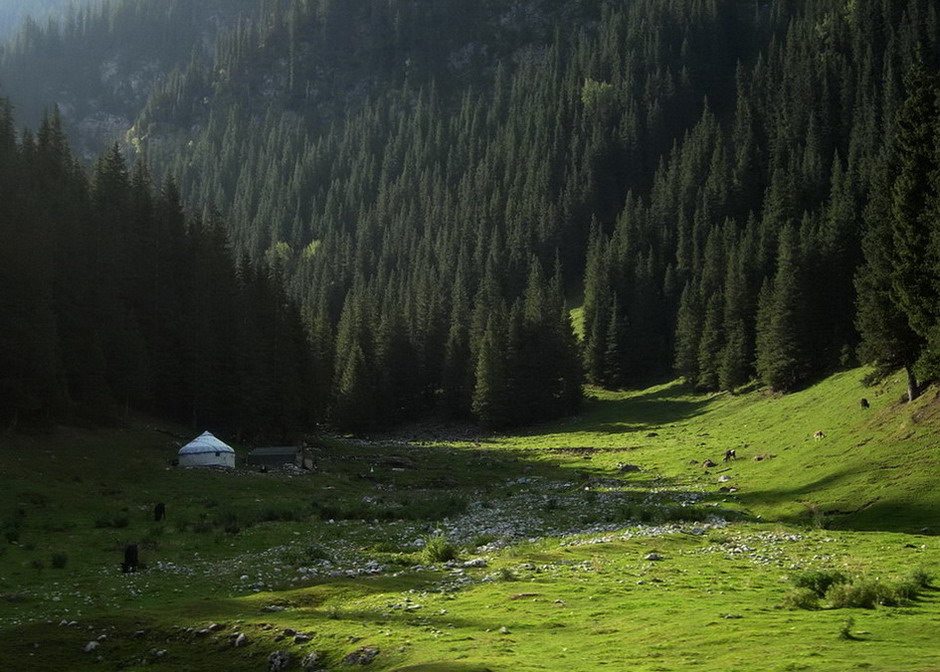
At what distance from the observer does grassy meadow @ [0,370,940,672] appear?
55.9 ft

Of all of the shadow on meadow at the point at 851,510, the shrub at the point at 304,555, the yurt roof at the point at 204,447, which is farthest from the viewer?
the yurt roof at the point at 204,447

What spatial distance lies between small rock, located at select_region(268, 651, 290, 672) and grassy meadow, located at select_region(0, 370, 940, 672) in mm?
157

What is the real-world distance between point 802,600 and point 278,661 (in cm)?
1185

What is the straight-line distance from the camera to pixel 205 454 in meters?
66.4

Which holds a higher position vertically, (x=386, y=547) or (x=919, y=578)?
(x=919, y=578)

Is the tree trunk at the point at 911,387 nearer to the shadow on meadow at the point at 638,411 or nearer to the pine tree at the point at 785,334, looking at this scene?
the pine tree at the point at 785,334

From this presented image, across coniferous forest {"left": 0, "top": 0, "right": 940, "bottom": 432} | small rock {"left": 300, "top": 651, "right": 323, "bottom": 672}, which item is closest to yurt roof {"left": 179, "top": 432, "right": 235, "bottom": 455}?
coniferous forest {"left": 0, "top": 0, "right": 940, "bottom": 432}

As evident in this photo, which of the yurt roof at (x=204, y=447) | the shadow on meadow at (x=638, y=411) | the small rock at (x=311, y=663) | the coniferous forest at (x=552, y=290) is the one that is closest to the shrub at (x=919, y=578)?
the small rock at (x=311, y=663)

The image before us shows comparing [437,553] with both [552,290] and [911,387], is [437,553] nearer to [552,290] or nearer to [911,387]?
[911,387]

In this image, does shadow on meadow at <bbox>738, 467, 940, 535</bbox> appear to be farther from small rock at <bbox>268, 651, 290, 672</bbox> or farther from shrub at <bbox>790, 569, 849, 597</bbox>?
small rock at <bbox>268, 651, 290, 672</bbox>

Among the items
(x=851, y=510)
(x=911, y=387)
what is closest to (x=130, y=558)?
(x=851, y=510)

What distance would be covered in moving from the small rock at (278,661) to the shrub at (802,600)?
37.1 ft

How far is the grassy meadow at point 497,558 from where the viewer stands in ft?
55.9

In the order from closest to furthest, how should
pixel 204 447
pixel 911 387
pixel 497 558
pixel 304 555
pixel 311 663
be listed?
pixel 311 663 < pixel 497 558 < pixel 304 555 < pixel 911 387 < pixel 204 447
